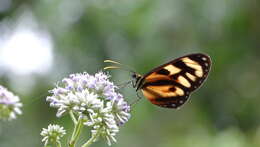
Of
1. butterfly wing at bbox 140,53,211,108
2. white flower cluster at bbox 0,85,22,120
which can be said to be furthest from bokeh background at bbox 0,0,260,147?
white flower cluster at bbox 0,85,22,120

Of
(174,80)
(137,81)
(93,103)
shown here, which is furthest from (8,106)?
(174,80)

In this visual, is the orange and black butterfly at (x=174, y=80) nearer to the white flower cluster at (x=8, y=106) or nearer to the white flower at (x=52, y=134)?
Result: the white flower at (x=52, y=134)

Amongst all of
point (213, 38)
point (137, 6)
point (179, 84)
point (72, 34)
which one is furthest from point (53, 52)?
point (179, 84)

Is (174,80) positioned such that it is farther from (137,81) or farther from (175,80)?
(137,81)

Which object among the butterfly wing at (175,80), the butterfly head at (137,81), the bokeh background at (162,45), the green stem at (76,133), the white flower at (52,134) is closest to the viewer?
the green stem at (76,133)

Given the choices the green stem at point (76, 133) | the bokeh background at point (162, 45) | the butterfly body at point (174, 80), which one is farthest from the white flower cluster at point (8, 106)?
the bokeh background at point (162, 45)

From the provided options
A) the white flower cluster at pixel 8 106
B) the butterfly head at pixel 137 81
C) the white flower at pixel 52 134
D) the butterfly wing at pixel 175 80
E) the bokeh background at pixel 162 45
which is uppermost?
the bokeh background at pixel 162 45
